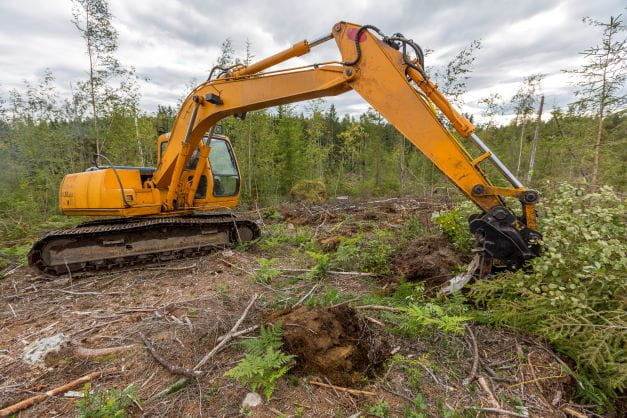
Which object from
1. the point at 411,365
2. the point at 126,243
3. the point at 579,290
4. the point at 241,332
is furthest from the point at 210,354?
the point at 126,243

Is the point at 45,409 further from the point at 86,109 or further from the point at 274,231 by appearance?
the point at 86,109

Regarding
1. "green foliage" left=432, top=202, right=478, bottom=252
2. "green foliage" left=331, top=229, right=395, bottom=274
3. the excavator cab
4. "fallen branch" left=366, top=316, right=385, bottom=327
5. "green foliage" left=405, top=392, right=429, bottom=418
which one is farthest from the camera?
the excavator cab

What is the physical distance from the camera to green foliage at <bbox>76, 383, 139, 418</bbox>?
1.95 m

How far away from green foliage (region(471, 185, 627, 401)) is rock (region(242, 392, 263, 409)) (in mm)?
2237

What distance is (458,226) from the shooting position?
4.46m

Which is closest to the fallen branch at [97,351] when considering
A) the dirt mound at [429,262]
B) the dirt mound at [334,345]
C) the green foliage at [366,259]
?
the dirt mound at [334,345]

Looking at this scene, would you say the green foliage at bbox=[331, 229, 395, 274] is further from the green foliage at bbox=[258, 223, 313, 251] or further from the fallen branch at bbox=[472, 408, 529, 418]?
the fallen branch at bbox=[472, 408, 529, 418]

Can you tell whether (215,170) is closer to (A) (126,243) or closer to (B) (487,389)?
(A) (126,243)

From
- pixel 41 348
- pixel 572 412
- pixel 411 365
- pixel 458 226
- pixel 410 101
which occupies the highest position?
pixel 410 101

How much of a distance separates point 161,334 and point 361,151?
26.8 metres

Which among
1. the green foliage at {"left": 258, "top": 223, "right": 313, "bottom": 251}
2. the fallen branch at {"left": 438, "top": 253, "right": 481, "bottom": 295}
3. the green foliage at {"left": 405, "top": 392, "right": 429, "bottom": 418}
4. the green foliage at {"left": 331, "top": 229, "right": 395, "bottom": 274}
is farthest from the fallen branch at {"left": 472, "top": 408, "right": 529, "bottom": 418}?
the green foliage at {"left": 258, "top": 223, "right": 313, "bottom": 251}

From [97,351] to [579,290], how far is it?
450cm

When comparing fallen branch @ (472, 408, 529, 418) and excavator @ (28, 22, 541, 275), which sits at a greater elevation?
excavator @ (28, 22, 541, 275)

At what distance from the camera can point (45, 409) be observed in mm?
2156
